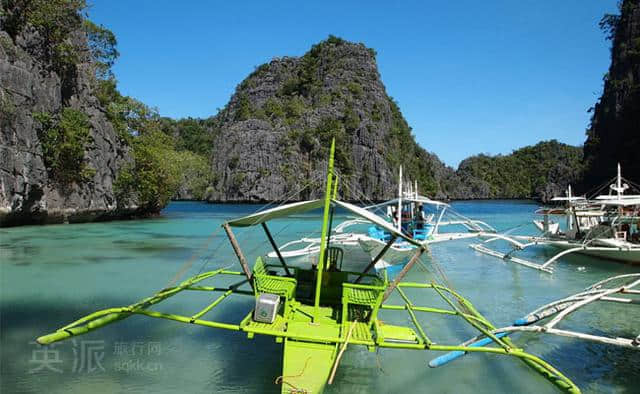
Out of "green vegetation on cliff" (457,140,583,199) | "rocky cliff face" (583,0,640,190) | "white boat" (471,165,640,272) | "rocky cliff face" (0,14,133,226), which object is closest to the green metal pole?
"white boat" (471,165,640,272)

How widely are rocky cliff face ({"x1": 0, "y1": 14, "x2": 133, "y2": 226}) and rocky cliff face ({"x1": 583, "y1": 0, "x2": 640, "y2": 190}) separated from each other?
6150cm

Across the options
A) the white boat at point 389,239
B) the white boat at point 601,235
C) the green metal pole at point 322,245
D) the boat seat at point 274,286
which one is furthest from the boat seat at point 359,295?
the white boat at point 601,235

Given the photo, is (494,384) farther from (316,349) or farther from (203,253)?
(203,253)

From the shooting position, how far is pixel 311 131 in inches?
3784

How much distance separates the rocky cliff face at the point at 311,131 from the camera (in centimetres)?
9188

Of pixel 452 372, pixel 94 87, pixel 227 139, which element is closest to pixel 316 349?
pixel 452 372

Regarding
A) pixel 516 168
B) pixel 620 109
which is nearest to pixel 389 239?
pixel 620 109

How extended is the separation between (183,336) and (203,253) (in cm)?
1530

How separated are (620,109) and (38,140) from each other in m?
70.1

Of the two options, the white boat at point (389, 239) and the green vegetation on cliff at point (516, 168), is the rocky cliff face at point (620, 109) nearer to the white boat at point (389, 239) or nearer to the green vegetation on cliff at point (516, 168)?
the white boat at point (389, 239)

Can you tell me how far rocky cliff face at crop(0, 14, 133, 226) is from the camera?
30.1 meters

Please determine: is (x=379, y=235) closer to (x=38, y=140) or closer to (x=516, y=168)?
(x=38, y=140)

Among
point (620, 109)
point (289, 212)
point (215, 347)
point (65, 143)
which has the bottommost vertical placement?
point (215, 347)

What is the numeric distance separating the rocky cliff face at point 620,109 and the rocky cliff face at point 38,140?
6150cm
